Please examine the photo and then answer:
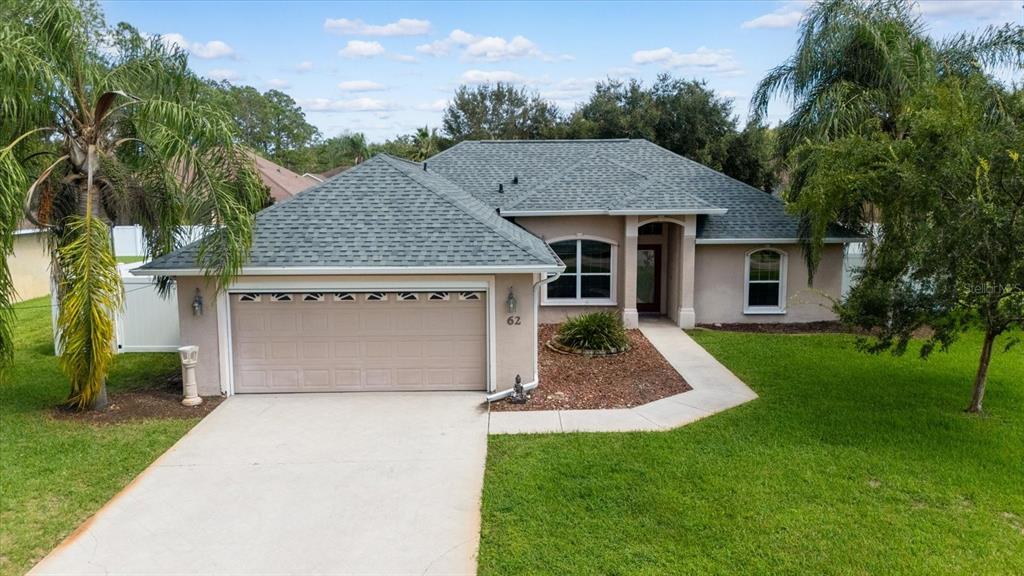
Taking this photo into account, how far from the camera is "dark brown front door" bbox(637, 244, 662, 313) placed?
61.7 feet

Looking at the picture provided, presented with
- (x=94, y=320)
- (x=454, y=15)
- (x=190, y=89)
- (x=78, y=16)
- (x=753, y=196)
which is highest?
(x=454, y=15)

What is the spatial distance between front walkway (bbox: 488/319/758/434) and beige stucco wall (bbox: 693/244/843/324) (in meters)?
4.42

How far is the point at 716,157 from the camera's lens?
3603cm

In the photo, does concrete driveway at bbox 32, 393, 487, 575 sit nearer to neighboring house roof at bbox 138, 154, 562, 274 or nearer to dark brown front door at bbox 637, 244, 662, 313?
neighboring house roof at bbox 138, 154, 562, 274

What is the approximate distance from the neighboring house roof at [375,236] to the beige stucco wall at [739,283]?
6.82 m

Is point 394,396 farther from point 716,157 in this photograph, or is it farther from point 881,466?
point 716,157

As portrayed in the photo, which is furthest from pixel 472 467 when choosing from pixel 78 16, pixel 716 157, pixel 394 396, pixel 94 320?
pixel 716 157

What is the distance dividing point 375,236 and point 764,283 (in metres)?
10.6

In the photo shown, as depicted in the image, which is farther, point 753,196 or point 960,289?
point 753,196

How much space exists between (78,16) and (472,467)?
340 inches

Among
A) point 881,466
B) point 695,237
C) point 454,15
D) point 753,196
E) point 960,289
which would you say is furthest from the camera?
point 454,15

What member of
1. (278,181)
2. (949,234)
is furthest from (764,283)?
(278,181)

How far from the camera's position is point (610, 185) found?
59.8 feet

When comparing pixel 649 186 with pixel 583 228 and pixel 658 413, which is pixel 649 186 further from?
pixel 658 413
